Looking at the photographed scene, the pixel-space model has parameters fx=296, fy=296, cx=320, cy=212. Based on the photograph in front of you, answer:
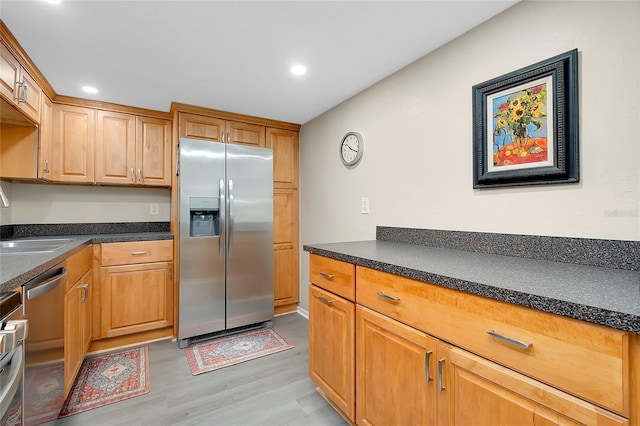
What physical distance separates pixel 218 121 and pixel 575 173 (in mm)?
2767

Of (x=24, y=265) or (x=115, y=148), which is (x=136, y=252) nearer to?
(x=115, y=148)

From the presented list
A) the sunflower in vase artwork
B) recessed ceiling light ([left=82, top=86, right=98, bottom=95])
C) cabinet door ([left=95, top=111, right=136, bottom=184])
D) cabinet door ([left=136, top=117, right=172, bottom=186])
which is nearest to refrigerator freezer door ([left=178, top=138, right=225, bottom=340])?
cabinet door ([left=136, top=117, right=172, bottom=186])

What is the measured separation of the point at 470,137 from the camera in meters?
1.64

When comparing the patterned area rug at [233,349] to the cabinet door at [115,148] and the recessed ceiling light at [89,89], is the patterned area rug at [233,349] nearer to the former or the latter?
the cabinet door at [115,148]

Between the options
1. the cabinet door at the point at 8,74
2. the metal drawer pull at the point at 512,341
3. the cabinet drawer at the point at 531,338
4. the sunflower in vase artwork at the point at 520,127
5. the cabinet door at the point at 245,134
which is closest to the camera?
the cabinet drawer at the point at 531,338

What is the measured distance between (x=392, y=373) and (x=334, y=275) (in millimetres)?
550

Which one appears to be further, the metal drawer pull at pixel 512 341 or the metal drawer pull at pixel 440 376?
the metal drawer pull at pixel 440 376

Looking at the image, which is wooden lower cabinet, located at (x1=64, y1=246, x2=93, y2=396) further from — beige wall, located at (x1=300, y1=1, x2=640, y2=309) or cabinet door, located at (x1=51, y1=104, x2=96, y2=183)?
beige wall, located at (x1=300, y1=1, x2=640, y2=309)

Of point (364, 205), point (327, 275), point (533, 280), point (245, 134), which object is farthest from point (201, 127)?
point (533, 280)

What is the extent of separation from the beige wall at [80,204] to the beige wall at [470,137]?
1897mm

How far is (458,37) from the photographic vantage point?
5.56ft

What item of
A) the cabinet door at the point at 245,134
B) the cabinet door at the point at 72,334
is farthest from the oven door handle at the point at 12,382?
the cabinet door at the point at 245,134

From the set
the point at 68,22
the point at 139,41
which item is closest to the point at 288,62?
the point at 139,41

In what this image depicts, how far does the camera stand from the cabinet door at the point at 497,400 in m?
0.75
